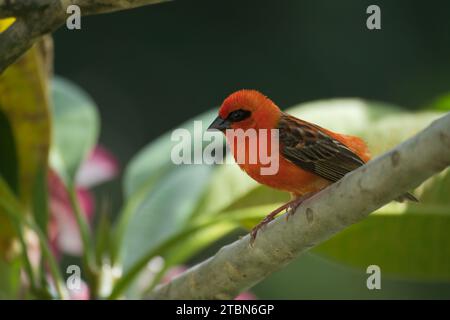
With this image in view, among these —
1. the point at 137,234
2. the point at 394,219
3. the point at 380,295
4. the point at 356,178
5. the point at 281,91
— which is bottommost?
the point at 380,295

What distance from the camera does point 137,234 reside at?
78.8 inches

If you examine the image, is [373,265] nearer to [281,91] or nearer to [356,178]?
[356,178]

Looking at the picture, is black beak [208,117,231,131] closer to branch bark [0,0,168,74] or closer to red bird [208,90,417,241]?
red bird [208,90,417,241]

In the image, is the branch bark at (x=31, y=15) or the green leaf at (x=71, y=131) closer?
the branch bark at (x=31, y=15)

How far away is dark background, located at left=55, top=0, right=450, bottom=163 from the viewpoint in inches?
204

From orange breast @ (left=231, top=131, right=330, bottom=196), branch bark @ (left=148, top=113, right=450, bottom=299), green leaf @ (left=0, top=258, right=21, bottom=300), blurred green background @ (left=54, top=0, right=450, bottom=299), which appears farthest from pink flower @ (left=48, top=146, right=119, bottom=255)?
blurred green background @ (left=54, top=0, right=450, bottom=299)

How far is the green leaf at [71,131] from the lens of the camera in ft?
6.55

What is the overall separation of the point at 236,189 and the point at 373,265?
42 cm

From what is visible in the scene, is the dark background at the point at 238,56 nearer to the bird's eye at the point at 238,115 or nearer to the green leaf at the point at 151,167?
the green leaf at the point at 151,167

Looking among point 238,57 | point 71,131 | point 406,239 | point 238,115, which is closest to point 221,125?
point 238,115

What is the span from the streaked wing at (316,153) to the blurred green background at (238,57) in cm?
334

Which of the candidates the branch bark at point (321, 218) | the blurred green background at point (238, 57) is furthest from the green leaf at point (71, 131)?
the blurred green background at point (238, 57)
